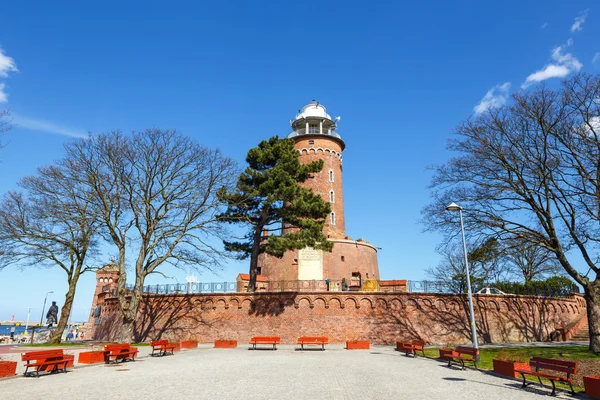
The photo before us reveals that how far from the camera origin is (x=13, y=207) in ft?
77.1

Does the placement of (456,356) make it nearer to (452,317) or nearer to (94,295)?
(452,317)

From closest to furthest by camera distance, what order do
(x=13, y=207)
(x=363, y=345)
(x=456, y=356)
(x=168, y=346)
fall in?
(x=456, y=356)
(x=168, y=346)
(x=363, y=345)
(x=13, y=207)

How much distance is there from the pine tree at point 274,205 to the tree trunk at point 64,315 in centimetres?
1149

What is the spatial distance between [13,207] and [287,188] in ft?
57.7

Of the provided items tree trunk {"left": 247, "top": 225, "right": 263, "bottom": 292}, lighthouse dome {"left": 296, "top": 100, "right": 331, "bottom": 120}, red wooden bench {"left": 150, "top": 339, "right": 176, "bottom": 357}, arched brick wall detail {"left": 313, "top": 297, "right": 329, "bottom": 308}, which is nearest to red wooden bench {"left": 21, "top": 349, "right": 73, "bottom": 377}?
red wooden bench {"left": 150, "top": 339, "right": 176, "bottom": 357}

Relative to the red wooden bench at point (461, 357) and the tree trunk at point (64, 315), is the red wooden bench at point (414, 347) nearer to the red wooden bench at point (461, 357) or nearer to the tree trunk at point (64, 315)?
the red wooden bench at point (461, 357)

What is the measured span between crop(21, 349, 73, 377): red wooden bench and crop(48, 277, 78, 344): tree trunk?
46.1ft

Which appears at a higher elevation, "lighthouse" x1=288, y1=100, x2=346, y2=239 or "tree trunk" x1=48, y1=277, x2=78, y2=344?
"lighthouse" x1=288, y1=100, x2=346, y2=239

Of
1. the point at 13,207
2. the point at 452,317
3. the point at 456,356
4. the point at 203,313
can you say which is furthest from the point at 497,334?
the point at 13,207

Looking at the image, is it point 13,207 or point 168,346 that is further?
point 13,207

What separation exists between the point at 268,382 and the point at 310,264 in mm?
22107

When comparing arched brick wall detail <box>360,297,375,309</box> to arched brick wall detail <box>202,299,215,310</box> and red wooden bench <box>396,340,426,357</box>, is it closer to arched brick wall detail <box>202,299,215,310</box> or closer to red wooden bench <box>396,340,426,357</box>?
red wooden bench <box>396,340,426,357</box>

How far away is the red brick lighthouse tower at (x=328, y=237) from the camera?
33000 millimetres

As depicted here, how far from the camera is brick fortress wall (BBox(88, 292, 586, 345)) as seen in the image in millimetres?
24828
